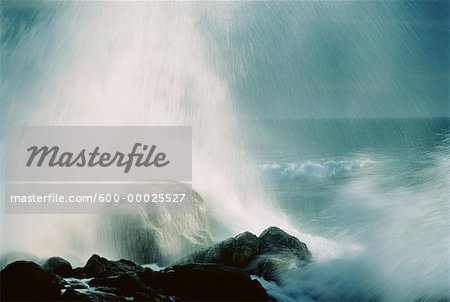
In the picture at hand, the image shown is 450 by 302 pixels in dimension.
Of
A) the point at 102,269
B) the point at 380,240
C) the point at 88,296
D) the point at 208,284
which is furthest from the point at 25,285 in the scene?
the point at 380,240

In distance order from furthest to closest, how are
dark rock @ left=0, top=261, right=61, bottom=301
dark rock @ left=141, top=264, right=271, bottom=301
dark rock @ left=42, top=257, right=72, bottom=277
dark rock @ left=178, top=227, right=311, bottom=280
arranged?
dark rock @ left=178, top=227, right=311, bottom=280 → dark rock @ left=42, top=257, right=72, bottom=277 → dark rock @ left=141, top=264, right=271, bottom=301 → dark rock @ left=0, top=261, right=61, bottom=301

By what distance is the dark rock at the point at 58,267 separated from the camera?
9870mm

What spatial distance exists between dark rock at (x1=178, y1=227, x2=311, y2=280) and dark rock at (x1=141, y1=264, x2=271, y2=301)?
1304 millimetres

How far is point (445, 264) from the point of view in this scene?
10.4m

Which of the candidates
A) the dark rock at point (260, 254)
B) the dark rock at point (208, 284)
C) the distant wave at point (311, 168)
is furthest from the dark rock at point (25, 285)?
the distant wave at point (311, 168)

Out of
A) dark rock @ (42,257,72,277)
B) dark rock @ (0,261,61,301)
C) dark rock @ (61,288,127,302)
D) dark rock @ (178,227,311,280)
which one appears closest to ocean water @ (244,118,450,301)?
dark rock @ (178,227,311,280)

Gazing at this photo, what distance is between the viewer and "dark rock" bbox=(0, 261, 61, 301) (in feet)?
26.5

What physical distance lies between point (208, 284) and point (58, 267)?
321 cm

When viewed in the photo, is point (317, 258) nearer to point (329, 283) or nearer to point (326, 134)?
point (329, 283)

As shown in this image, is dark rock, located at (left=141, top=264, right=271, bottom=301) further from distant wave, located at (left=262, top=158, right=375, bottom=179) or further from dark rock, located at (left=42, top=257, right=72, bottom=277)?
Answer: distant wave, located at (left=262, top=158, right=375, bottom=179)

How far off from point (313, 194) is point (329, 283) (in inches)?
559

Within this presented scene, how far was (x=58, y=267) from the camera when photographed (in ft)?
33.0

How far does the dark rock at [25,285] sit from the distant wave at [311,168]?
2246 centimetres

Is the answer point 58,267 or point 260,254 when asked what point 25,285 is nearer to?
point 58,267
